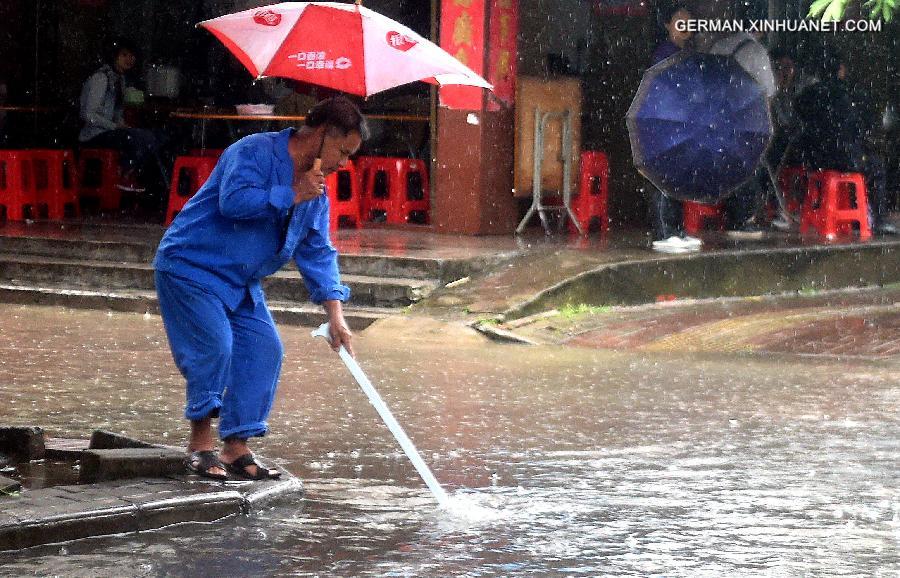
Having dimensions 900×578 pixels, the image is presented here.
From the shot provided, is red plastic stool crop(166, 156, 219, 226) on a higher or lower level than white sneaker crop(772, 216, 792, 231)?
higher

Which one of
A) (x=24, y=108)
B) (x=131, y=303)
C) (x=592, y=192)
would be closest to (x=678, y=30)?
(x=592, y=192)

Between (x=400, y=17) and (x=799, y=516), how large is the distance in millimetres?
14288

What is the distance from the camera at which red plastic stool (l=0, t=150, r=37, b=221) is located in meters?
16.2

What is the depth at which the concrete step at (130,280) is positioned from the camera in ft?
41.5

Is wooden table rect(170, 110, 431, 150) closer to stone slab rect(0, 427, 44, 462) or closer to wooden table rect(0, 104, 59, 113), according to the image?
wooden table rect(0, 104, 59, 113)

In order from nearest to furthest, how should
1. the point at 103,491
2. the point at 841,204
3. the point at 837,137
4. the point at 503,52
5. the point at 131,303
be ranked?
the point at 103,491
the point at 131,303
the point at 503,52
the point at 841,204
the point at 837,137

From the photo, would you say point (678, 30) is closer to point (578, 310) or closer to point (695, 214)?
point (695, 214)

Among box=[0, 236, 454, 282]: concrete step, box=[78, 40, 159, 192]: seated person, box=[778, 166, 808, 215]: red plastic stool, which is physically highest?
box=[78, 40, 159, 192]: seated person

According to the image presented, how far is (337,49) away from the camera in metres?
8.05

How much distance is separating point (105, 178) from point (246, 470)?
1234cm

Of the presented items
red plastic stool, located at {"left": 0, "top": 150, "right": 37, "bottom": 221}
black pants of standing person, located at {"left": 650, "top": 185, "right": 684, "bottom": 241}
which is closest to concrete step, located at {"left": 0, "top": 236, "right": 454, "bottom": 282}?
red plastic stool, located at {"left": 0, "top": 150, "right": 37, "bottom": 221}

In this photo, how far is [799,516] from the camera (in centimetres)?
638

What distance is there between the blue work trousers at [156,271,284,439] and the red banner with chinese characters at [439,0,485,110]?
8.52 m

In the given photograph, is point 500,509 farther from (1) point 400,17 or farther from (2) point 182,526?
(1) point 400,17
